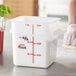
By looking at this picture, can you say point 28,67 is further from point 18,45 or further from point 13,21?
point 13,21

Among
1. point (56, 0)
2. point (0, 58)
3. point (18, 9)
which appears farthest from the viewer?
point (18, 9)

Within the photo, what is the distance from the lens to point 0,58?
144cm

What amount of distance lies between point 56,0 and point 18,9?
2.64 ft

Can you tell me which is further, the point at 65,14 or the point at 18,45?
the point at 65,14

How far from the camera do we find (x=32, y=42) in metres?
1.26

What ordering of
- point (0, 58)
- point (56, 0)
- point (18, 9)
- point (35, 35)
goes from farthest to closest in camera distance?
point (18, 9) → point (56, 0) → point (0, 58) → point (35, 35)

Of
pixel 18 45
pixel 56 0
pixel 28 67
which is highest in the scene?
pixel 56 0

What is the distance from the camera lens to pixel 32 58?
1276 millimetres

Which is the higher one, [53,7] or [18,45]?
[53,7]

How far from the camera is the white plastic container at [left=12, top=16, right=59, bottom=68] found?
124 centimetres

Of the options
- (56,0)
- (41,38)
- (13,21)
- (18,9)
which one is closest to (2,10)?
(13,21)

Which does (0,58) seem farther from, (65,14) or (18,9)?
(18,9)

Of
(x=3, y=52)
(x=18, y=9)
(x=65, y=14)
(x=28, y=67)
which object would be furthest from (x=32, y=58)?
(x=18, y=9)

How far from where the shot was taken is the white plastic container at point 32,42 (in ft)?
4.08
